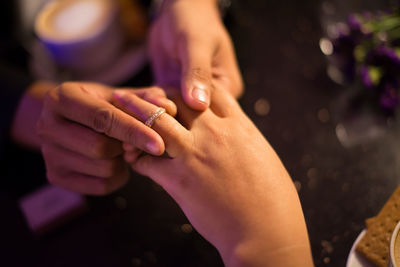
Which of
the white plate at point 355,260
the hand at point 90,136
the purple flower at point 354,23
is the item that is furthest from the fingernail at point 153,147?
the purple flower at point 354,23

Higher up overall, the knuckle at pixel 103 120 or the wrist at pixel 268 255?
the knuckle at pixel 103 120

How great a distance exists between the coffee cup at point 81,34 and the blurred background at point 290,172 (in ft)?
0.23

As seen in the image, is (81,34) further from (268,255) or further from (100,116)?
(268,255)

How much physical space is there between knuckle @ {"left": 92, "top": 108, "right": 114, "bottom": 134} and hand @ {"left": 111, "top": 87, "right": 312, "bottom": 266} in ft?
0.14

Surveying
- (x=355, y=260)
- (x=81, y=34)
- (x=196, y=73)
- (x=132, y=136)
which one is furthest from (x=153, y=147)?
(x=81, y=34)

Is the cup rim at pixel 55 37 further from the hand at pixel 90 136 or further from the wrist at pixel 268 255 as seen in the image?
the wrist at pixel 268 255

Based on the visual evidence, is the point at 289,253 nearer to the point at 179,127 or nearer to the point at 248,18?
the point at 179,127

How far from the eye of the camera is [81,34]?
2.52 ft

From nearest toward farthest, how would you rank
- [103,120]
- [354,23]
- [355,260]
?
[355,260], [103,120], [354,23]

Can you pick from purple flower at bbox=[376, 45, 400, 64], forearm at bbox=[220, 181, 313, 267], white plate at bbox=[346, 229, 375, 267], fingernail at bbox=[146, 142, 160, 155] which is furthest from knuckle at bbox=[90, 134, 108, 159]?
purple flower at bbox=[376, 45, 400, 64]

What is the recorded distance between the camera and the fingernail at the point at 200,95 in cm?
54

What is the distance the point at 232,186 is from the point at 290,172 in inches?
5.6

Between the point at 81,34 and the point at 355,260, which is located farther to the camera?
the point at 81,34

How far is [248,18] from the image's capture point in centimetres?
89
